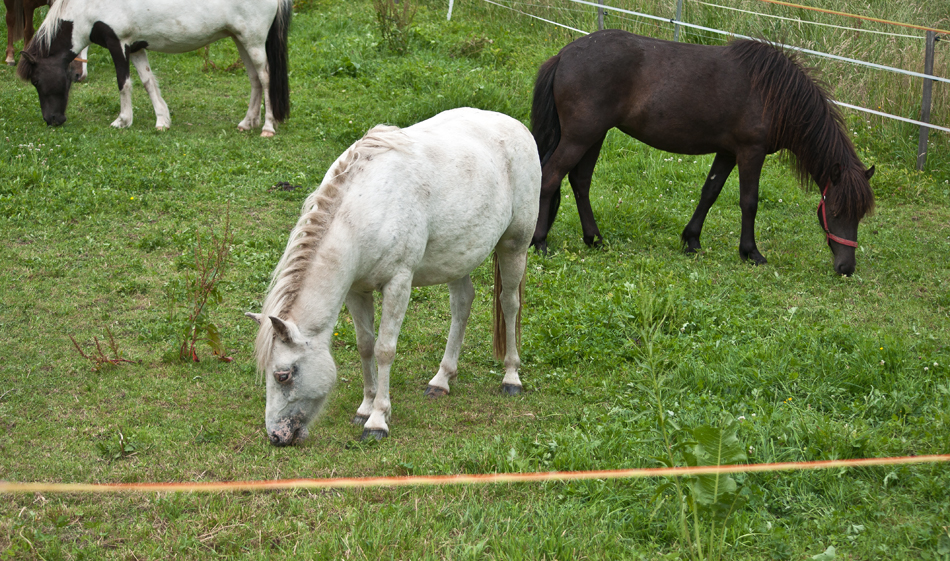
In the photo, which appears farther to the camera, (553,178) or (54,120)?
(54,120)

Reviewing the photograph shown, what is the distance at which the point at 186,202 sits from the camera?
7.63 metres

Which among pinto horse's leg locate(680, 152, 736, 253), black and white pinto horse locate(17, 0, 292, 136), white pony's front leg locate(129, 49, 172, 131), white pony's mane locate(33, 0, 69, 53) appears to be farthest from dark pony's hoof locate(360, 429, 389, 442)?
white pony's mane locate(33, 0, 69, 53)

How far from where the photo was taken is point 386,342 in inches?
162

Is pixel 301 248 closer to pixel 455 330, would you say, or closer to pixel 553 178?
pixel 455 330

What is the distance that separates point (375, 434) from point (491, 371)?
130 centimetres

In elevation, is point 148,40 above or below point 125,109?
above

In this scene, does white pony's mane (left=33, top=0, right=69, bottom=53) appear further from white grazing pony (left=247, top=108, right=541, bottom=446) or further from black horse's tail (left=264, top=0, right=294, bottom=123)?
white grazing pony (left=247, top=108, right=541, bottom=446)

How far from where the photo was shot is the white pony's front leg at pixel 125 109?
31.2 ft

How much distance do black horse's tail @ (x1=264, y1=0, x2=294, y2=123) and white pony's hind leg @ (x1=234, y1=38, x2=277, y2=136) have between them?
82 mm

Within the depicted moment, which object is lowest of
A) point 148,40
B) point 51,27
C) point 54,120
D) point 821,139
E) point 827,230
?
point 54,120

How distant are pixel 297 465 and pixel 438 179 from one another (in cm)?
164

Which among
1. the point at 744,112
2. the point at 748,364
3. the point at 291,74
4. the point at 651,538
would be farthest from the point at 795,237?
the point at 291,74

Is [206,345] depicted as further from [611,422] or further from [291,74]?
[291,74]

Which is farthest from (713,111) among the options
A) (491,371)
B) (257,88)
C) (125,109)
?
(125,109)
